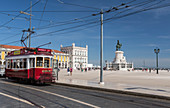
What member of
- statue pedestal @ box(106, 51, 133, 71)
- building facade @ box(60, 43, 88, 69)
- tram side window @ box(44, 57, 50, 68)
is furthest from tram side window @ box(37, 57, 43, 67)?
building facade @ box(60, 43, 88, 69)

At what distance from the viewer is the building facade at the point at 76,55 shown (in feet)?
445

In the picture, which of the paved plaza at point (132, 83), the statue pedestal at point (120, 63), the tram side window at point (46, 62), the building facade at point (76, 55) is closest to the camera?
the paved plaza at point (132, 83)

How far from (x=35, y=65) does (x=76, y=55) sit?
12241 centimetres

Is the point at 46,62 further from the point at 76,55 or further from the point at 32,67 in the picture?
the point at 76,55

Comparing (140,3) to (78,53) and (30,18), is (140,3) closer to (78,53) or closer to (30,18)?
(30,18)

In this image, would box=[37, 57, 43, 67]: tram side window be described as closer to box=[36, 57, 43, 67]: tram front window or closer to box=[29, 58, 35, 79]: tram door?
box=[36, 57, 43, 67]: tram front window

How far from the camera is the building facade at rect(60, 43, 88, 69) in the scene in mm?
135500

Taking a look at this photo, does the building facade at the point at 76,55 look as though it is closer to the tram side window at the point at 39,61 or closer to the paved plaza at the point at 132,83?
the paved plaza at the point at 132,83

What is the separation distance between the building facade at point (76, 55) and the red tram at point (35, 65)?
115 meters

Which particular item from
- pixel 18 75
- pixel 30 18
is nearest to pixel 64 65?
pixel 30 18

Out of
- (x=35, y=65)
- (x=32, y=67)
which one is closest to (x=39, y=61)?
(x=35, y=65)

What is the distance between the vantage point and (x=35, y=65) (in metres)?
15.1

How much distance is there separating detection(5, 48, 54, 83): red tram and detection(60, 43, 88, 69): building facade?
377 ft

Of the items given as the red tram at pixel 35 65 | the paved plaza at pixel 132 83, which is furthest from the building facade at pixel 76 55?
the red tram at pixel 35 65
